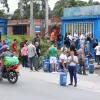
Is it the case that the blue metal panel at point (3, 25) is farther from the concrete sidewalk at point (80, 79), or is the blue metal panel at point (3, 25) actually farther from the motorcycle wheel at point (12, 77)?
the motorcycle wheel at point (12, 77)

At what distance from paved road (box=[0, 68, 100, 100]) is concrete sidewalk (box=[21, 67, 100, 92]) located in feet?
2.57

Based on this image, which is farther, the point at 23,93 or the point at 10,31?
the point at 10,31

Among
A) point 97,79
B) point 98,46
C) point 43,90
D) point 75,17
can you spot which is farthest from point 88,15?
point 43,90

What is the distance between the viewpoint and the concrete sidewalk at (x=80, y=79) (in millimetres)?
16469

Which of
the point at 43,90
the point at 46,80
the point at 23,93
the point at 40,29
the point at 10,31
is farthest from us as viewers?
the point at 10,31

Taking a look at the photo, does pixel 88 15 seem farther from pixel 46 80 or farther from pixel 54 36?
pixel 46 80

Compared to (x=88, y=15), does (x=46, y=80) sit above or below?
below

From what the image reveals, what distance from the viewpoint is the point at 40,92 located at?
14.5 m

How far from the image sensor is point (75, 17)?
3084 centimetres

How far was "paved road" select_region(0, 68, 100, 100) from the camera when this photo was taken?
13383mm

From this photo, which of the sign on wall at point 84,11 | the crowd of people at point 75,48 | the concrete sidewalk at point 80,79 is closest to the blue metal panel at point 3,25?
the sign on wall at point 84,11

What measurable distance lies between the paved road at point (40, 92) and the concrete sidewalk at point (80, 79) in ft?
2.57

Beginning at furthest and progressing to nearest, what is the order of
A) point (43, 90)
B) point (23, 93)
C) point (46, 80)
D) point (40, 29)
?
1. point (40, 29)
2. point (46, 80)
3. point (43, 90)
4. point (23, 93)

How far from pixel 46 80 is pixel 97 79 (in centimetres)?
281
